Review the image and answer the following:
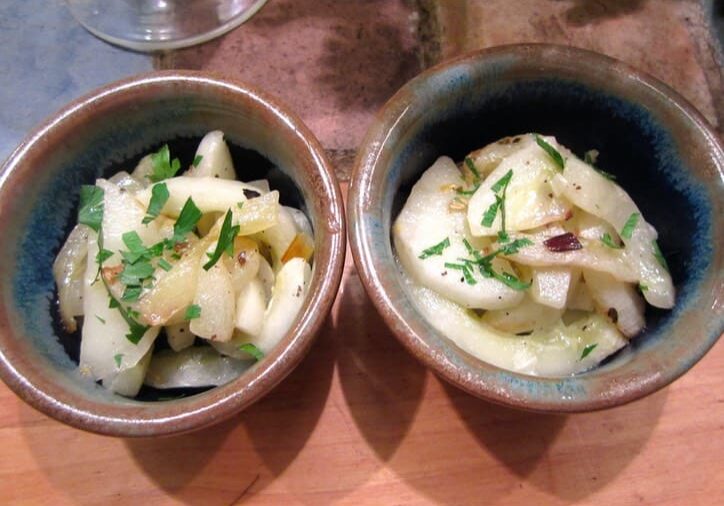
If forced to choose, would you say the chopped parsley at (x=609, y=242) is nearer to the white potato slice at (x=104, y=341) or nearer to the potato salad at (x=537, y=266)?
the potato salad at (x=537, y=266)

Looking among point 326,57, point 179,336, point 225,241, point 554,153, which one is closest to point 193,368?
point 179,336

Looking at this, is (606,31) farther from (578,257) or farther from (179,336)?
(179,336)

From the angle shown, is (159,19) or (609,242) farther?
(159,19)

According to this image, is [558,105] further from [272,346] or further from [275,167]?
[272,346]

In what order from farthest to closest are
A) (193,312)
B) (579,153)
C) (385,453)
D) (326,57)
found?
(326,57)
(579,153)
(385,453)
(193,312)

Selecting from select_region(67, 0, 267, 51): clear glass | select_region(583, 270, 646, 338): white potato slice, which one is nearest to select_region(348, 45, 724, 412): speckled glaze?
select_region(583, 270, 646, 338): white potato slice

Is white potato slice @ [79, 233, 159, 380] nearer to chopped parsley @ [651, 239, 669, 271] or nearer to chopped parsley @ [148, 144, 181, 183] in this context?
chopped parsley @ [148, 144, 181, 183]
